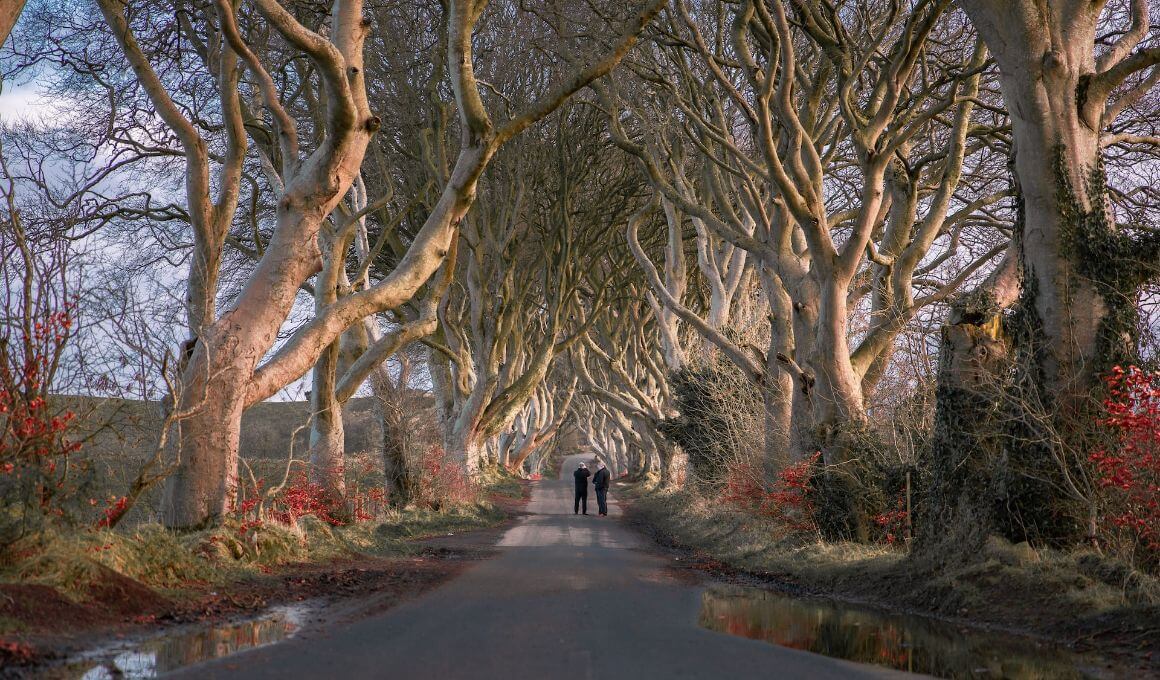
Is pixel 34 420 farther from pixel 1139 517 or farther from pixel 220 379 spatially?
pixel 1139 517

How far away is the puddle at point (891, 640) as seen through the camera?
653 centimetres

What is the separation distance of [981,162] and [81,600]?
18.6 metres

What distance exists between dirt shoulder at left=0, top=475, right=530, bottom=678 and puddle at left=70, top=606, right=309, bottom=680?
190mm

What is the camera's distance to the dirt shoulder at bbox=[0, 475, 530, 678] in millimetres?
6445

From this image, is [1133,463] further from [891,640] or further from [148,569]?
[148,569]

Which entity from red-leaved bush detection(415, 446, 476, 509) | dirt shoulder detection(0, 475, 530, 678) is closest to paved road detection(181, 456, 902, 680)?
dirt shoulder detection(0, 475, 530, 678)

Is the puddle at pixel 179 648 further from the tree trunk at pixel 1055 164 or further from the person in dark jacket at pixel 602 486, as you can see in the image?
the person in dark jacket at pixel 602 486

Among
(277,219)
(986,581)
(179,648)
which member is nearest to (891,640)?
(986,581)

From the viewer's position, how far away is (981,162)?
20.7 m

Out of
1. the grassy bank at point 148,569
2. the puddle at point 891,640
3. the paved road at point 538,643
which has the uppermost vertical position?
the grassy bank at point 148,569

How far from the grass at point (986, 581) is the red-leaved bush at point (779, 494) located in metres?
0.51

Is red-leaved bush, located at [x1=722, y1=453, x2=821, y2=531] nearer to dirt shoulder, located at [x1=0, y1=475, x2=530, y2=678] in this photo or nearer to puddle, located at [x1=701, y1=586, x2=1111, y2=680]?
dirt shoulder, located at [x1=0, y1=475, x2=530, y2=678]

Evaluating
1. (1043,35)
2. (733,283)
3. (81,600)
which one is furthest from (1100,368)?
(733,283)

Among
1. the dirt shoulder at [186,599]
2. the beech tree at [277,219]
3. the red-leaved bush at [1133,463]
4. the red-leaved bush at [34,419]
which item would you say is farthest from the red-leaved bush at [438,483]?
the red-leaved bush at [1133,463]
